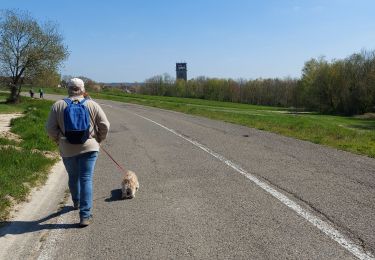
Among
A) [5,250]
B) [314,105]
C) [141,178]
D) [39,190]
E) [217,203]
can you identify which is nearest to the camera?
[5,250]

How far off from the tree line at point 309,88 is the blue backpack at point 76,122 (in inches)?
2759

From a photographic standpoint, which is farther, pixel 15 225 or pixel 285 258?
pixel 15 225

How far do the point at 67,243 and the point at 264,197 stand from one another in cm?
317

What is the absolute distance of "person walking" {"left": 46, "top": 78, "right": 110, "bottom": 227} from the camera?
19.5 ft

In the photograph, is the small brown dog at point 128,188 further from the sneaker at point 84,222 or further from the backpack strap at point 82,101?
the backpack strap at point 82,101

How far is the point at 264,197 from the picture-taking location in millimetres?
7105

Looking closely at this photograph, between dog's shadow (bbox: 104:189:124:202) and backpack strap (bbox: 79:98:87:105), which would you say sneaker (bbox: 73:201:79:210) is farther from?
backpack strap (bbox: 79:98:87:105)

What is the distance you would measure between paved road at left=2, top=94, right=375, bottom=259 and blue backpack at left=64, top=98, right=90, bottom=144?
46.4 inches

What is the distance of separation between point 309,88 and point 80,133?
82660mm

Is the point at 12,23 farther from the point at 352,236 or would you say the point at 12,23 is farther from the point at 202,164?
the point at 352,236

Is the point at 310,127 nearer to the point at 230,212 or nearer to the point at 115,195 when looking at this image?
the point at 115,195

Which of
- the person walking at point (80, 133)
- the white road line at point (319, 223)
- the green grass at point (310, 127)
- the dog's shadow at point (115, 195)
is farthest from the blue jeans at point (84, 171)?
the green grass at point (310, 127)

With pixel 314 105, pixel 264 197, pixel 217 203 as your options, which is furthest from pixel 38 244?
pixel 314 105

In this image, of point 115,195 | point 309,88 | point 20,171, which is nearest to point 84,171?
point 115,195
